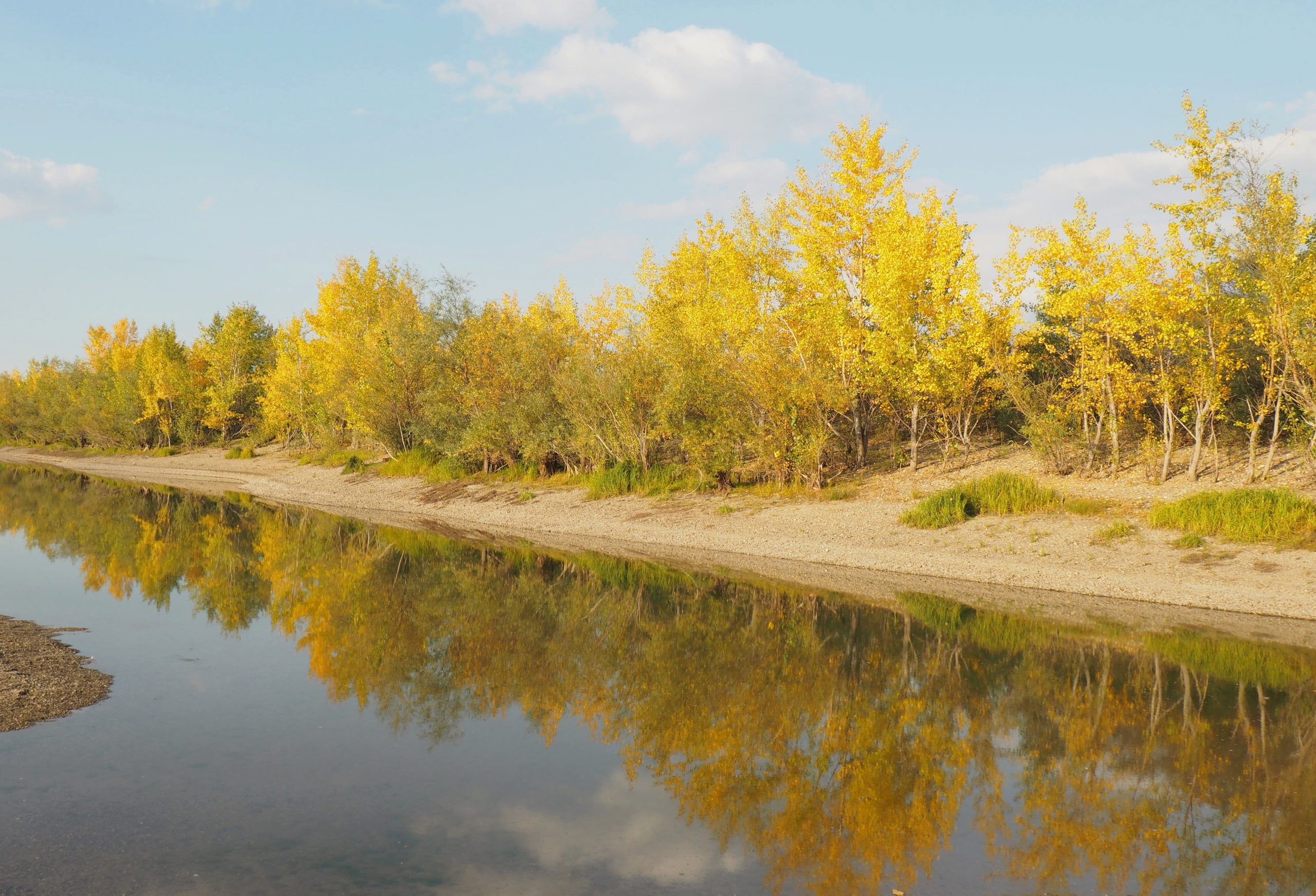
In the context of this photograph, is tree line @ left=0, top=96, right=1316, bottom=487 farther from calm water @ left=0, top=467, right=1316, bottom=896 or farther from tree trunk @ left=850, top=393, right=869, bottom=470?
calm water @ left=0, top=467, right=1316, bottom=896

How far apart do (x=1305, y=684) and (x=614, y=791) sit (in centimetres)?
1082

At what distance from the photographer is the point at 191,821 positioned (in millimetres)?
8906

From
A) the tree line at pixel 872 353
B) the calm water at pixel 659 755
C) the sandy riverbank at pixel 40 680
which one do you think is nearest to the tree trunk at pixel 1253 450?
the tree line at pixel 872 353

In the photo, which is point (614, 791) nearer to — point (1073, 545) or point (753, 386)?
point (1073, 545)

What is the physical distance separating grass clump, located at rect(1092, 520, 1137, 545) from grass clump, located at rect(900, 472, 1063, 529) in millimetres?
2272

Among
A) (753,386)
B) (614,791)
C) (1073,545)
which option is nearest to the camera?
(614,791)

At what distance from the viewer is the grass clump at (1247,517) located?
18.9 meters

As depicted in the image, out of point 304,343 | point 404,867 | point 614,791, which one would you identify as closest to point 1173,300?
point 614,791

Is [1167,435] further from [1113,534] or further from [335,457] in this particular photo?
[335,457]

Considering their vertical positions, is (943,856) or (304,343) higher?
(304,343)

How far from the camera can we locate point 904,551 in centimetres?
2342

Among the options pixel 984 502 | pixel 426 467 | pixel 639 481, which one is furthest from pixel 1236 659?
pixel 426 467

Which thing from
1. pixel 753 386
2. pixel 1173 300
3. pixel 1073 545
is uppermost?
pixel 1173 300

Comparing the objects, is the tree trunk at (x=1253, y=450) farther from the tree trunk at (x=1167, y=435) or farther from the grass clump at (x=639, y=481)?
the grass clump at (x=639, y=481)
